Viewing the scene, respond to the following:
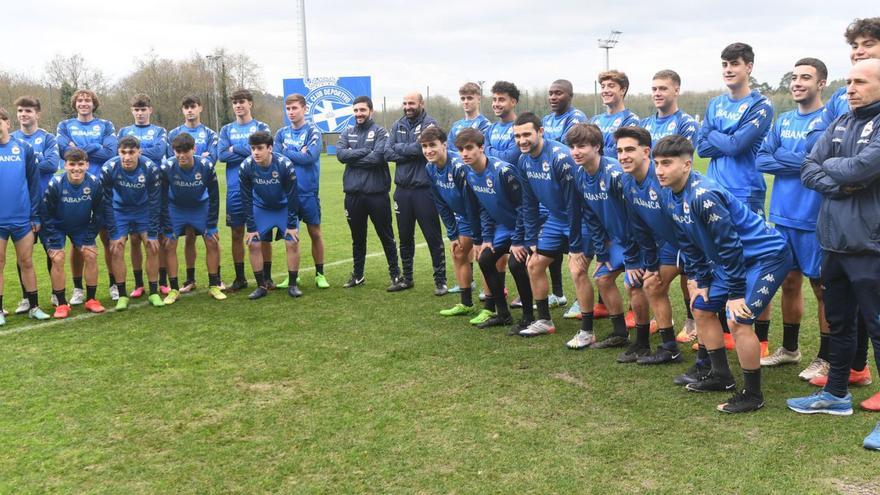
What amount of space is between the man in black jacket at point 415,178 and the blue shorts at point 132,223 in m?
2.73

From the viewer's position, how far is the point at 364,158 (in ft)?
Result: 26.3

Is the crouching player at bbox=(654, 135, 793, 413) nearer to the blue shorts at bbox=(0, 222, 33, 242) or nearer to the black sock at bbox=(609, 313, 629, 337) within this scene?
the black sock at bbox=(609, 313, 629, 337)

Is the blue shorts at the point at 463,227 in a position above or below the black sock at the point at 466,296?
above

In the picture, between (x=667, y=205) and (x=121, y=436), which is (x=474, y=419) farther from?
(x=121, y=436)

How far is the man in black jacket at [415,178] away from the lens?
7.82 m

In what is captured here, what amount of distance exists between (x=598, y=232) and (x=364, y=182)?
3.45 meters

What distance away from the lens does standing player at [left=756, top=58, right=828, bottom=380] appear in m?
4.71

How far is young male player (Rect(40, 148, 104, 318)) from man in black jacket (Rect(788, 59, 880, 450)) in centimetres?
648

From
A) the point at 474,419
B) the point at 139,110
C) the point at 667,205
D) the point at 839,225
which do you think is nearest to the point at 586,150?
the point at 667,205

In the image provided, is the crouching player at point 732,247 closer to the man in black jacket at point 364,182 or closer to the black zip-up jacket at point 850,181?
the black zip-up jacket at point 850,181

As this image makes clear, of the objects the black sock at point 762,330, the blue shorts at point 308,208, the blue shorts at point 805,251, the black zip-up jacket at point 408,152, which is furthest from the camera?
the blue shorts at point 308,208

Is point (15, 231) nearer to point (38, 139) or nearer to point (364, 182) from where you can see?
point (38, 139)

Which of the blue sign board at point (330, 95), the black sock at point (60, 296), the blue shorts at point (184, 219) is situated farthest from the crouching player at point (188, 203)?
the blue sign board at point (330, 95)

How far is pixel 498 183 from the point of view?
6141 millimetres
